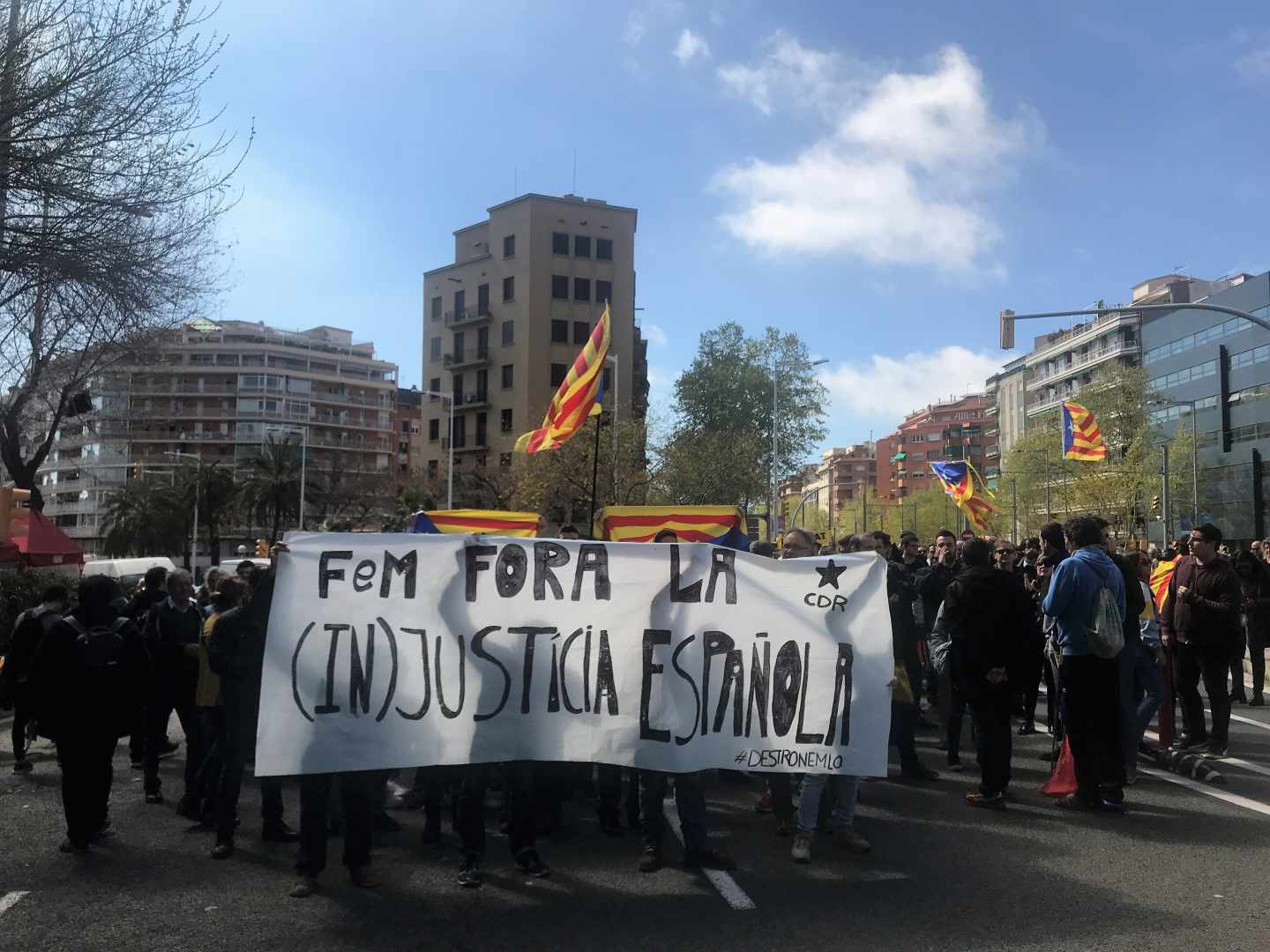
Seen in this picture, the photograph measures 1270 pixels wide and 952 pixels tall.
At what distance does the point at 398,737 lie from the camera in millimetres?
5801

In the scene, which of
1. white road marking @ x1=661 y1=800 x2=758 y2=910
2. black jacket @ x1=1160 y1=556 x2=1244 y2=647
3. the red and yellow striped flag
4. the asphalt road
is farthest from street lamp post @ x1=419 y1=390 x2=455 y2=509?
white road marking @ x1=661 y1=800 x2=758 y2=910

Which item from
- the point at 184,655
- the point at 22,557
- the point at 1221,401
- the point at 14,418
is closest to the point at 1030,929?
the point at 184,655

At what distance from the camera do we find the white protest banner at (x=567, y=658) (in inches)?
229

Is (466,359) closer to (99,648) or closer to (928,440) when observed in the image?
(99,648)

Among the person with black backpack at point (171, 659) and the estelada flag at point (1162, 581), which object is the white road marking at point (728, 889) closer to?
the person with black backpack at point (171, 659)

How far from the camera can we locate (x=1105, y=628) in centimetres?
718

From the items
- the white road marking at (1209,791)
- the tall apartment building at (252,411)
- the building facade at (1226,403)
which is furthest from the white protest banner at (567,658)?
the tall apartment building at (252,411)

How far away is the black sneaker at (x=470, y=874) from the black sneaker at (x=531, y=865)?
26 centimetres

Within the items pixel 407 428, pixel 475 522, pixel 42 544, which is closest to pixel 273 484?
pixel 42 544

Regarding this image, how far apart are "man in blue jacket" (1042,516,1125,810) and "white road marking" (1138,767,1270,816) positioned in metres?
0.92

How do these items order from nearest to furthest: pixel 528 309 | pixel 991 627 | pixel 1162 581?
1. pixel 991 627
2. pixel 1162 581
3. pixel 528 309

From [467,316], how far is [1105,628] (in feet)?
232

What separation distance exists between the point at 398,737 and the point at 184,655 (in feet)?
10.8

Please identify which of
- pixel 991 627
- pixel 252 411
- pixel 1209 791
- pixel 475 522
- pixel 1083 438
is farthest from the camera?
pixel 252 411
